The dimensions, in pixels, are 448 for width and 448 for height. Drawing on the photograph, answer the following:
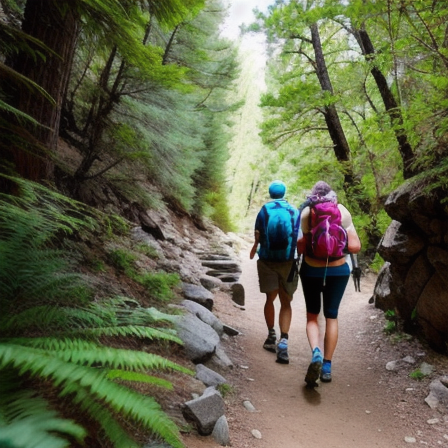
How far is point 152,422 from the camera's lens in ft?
3.73

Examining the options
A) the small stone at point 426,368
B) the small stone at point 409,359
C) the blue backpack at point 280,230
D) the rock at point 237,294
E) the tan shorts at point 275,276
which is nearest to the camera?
the small stone at point 426,368

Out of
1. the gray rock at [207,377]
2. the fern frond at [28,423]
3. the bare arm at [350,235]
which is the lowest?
the gray rock at [207,377]

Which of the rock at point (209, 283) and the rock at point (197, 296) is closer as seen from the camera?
the rock at point (197, 296)

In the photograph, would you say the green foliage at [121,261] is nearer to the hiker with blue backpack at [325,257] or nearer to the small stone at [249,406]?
the small stone at [249,406]

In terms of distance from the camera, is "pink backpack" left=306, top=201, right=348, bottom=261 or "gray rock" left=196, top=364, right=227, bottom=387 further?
"pink backpack" left=306, top=201, right=348, bottom=261

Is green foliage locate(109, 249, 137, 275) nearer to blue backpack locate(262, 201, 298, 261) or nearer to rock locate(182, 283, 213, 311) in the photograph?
rock locate(182, 283, 213, 311)

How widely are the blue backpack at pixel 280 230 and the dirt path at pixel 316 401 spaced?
1508 millimetres

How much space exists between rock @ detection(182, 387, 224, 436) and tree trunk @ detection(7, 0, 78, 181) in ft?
7.85

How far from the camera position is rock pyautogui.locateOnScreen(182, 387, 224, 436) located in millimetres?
2547

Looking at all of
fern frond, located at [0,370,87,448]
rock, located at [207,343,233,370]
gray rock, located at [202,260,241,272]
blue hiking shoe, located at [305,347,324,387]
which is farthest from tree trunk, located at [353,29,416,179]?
fern frond, located at [0,370,87,448]

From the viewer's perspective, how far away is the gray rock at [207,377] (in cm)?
338

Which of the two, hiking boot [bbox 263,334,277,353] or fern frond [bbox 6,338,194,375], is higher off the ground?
fern frond [bbox 6,338,194,375]

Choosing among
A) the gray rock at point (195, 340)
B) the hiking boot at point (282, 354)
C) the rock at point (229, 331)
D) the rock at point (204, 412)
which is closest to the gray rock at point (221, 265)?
the rock at point (229, 331)

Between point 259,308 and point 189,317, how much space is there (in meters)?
4.69
